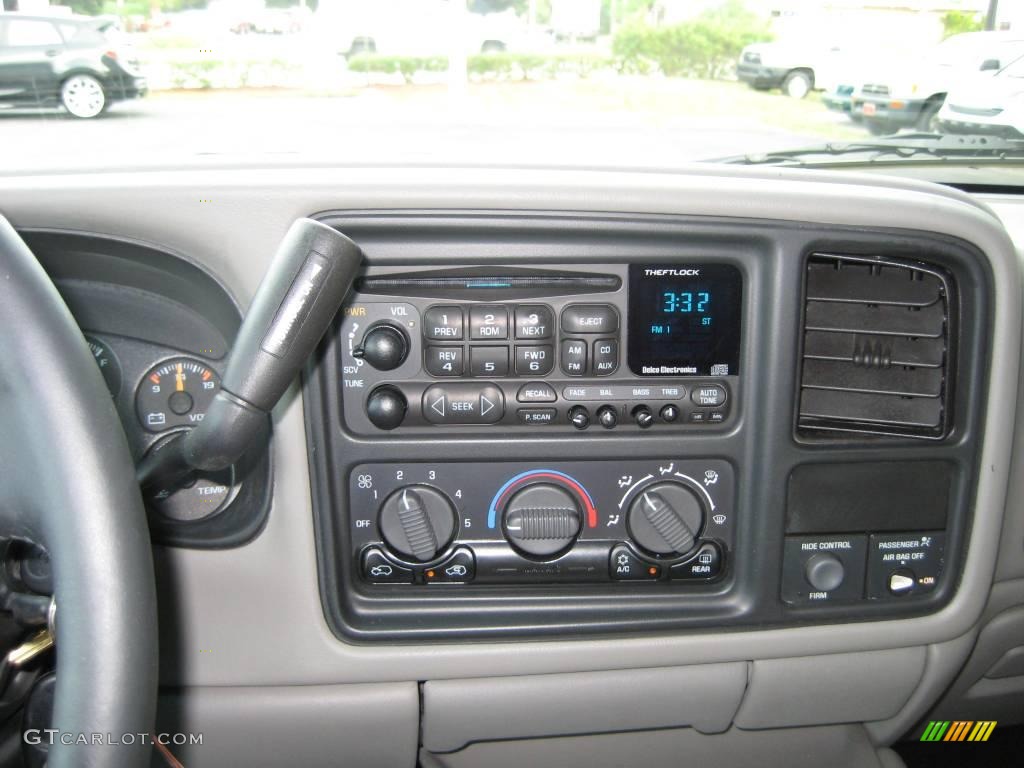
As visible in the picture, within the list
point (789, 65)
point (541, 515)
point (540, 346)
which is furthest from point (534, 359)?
point (789, 65)

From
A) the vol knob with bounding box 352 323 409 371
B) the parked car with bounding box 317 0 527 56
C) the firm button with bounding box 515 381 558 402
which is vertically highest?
the parked car with bounding box 317 0 527 56

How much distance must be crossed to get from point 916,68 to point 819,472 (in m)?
1.17

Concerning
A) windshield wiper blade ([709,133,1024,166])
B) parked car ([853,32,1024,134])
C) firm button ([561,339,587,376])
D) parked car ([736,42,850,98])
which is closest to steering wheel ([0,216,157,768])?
firm button ([561,339,587,376])

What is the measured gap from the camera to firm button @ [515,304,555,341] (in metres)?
1.27

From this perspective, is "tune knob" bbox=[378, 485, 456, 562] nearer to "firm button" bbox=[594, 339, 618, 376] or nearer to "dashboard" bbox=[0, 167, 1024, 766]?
"dashboard" bbox=[0, 167, 1024, 766]

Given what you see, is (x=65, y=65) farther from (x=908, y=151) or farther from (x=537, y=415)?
(x=908, y=151)

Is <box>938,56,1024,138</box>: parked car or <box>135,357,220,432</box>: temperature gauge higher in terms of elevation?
<box>938,56,1024,138</box>: parked car

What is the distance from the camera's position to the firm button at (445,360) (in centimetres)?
128

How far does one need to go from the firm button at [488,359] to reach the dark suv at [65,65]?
2.71ft

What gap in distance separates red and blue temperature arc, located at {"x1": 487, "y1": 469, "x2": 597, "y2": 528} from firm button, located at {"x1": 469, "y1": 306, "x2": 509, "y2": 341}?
0.22 m

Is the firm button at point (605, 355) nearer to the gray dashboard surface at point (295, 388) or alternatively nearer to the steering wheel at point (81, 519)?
the gray dashboard surface at point (295, 388)

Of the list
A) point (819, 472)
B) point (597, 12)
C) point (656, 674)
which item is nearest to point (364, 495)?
point (656, 674)

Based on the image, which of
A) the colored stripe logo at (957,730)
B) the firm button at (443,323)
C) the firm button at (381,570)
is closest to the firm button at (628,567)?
the firm button at (381,570)

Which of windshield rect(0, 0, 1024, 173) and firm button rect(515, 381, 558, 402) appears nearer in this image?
firm button rect(515, 381, 558, 402)
